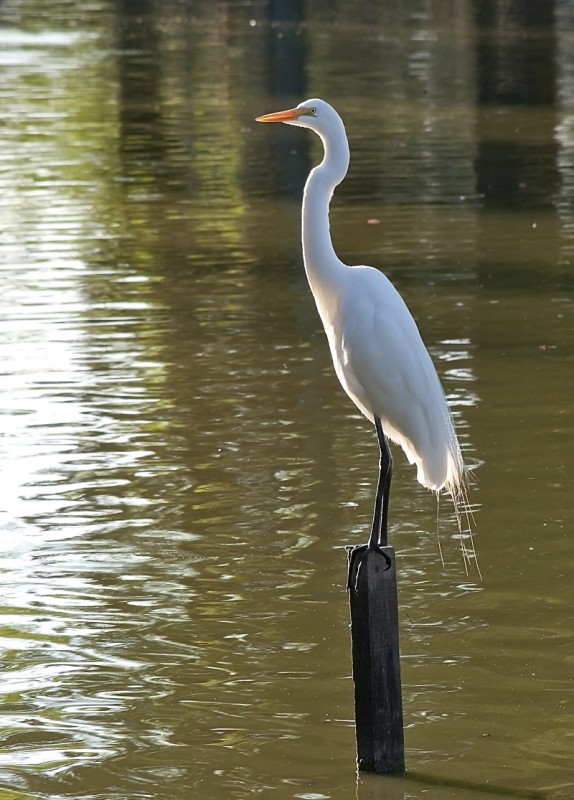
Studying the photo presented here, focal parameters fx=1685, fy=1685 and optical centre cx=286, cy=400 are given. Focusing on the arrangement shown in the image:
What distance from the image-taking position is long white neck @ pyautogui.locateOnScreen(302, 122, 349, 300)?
5660mm

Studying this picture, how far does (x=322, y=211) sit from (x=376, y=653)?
152 centimetres

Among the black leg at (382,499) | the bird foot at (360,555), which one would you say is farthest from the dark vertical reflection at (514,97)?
the bird foot at (360,555)

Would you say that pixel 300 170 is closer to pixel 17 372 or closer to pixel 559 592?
pixel 17 372

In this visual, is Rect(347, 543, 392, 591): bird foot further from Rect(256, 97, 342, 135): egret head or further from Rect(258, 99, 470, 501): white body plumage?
Rect(256, 97, 342, 135): egret head

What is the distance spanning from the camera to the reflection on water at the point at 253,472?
18.7 feet

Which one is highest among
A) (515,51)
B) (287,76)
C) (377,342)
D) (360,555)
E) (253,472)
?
(377,342)

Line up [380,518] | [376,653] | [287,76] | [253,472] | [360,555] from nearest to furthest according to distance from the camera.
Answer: [376,653] < [360,555] < [380,518] < [253,472] < [287,76]

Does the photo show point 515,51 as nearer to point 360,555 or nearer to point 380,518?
point 380,518

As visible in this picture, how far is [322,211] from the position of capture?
568 cm

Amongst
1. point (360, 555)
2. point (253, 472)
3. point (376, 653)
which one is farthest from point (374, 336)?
point (253, 472)

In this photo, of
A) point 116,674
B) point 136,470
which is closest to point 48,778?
point 116,674

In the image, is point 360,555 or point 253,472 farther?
point 253,472

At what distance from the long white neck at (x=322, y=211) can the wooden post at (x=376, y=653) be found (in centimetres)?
104

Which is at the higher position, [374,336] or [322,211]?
[322,211]
